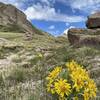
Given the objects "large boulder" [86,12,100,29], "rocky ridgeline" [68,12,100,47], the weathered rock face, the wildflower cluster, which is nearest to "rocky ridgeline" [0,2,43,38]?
the weathered rock face

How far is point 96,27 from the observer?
94.9 ft

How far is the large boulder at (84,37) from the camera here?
24.3m

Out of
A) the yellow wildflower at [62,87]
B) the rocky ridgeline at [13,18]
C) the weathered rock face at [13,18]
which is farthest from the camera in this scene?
the rocky ridgeline at [13,18]

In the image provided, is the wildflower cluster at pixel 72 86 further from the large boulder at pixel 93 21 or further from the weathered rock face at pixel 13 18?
the weathered rock face at pixel 13 18

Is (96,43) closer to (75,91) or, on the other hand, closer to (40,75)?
(40,75)

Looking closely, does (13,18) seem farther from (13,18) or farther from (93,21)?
(93,21)

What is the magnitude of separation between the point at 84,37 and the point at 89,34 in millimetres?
1643

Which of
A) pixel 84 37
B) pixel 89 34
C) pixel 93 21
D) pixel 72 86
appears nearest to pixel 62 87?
pixel 72 86

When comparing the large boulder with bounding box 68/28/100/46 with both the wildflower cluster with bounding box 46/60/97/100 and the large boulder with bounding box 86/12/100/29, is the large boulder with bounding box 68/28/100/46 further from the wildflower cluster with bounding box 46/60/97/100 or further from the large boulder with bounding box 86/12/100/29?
the wildflower cluster with bounding box 46/60/97/100

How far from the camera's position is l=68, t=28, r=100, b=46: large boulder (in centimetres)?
2434

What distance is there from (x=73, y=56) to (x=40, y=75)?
5589 mm

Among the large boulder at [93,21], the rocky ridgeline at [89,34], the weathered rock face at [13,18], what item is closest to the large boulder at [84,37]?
the rocky ridgeline at [89,34]

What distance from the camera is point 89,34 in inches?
1048

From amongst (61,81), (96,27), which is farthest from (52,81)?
(96,27)
